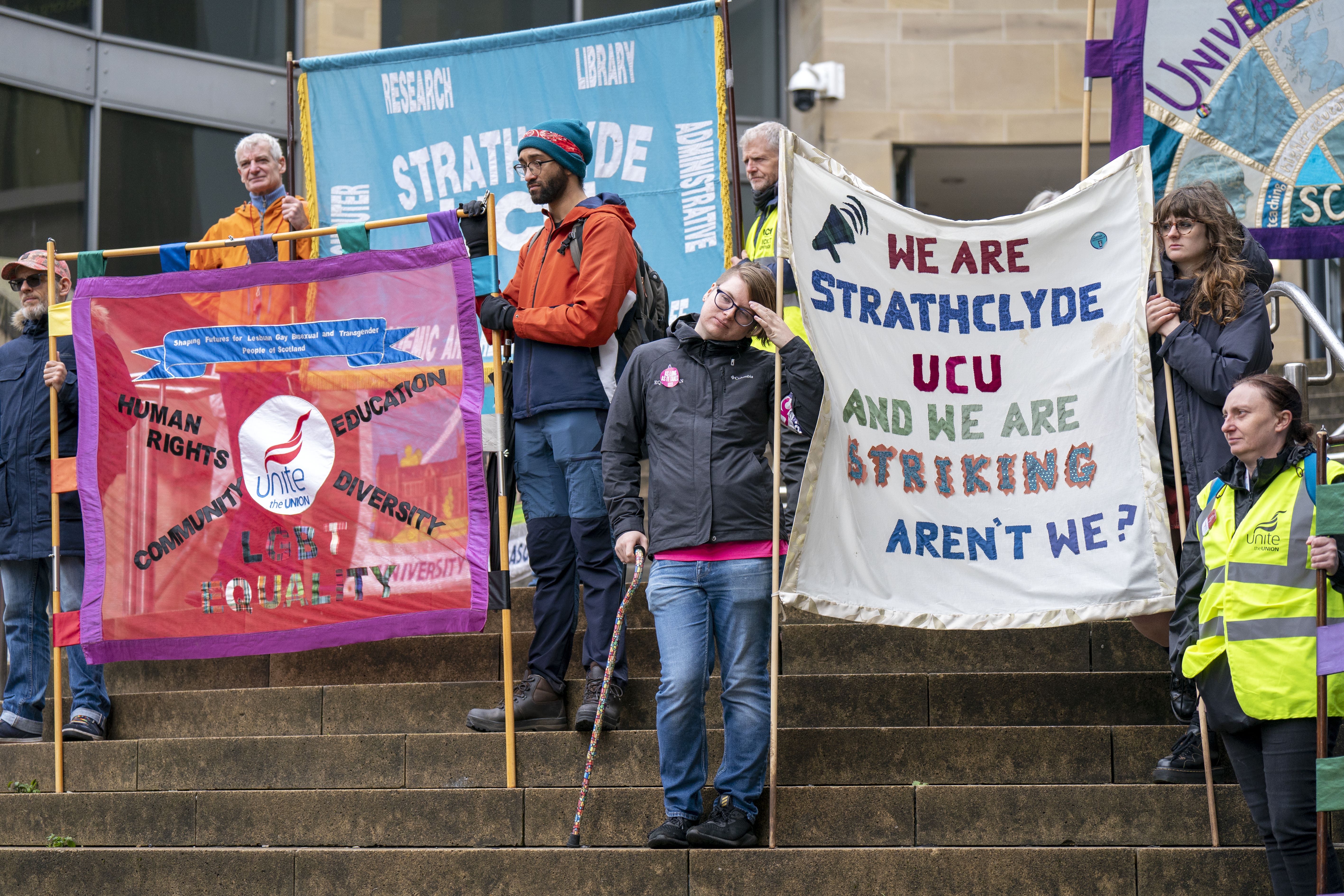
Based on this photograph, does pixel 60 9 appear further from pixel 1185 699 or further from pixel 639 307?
pixel 1185 699

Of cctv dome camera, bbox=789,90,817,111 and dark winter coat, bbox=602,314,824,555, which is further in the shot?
cctv dome camera, bbox=789,90,817,111

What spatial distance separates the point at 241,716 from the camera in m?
6.34

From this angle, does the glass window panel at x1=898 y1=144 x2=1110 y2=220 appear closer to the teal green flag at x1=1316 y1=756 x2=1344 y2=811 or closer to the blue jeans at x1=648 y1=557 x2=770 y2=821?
the blue jeans at x1=648 y1=557 x2=770 y2=821

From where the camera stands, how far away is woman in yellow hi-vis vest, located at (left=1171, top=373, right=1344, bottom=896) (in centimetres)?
425

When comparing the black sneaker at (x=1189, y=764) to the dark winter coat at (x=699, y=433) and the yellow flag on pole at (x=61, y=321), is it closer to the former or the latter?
the dark winter coat at (x=699, y=433)

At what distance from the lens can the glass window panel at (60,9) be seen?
11602mm

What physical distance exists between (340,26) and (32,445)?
7010 millimetres

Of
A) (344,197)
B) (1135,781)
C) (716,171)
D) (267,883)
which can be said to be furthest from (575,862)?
(344,197)

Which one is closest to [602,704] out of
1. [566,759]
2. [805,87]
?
[566,759]

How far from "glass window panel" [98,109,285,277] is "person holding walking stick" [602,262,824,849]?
8.04 meters

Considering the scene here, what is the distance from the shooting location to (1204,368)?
5250 millimetres

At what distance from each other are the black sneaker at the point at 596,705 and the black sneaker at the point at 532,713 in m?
0.11

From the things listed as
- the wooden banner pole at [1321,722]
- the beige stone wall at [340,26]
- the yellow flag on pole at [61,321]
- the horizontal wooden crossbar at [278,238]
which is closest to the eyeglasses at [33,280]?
the horizontal wooden crossbar at [278,238]

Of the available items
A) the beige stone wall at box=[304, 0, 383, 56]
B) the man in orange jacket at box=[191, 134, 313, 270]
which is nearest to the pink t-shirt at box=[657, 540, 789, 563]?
the man in orange jacket at box=[191, 134, 313, 270]
